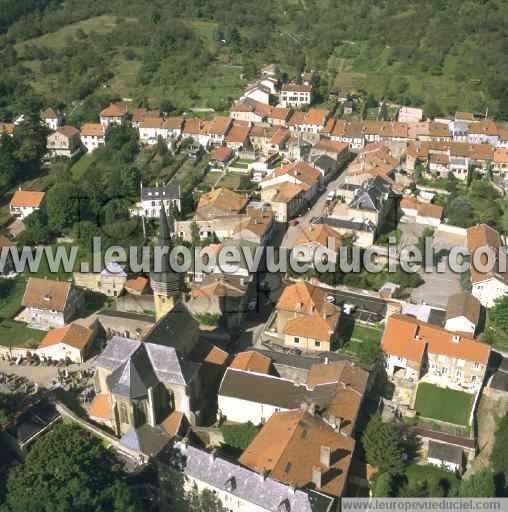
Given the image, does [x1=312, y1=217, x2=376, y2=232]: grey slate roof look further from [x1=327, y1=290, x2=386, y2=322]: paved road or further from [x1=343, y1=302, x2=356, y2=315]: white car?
[x1=343, y1=302, x2=356, y2=315]: white car

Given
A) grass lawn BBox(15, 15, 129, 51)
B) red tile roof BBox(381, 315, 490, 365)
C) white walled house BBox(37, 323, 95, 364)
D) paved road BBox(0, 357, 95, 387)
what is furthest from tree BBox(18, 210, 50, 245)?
grass lawn BBox(15, 15, 129, 51)

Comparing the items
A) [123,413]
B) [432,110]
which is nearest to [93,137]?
[432,110]

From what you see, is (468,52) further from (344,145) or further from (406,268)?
(406,268)

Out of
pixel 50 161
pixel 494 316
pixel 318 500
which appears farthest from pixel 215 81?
pixel 318 500

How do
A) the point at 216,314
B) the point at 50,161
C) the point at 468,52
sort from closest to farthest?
the point at 216,314
the point at 50,161
the point at 468,52

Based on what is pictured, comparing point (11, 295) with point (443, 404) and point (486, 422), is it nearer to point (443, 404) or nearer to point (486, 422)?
point (443, 404)

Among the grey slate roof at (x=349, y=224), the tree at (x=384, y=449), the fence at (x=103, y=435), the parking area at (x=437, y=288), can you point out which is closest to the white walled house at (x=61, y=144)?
the grey slate roof at (x=349, y=224)

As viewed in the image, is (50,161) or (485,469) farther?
(50,161)
